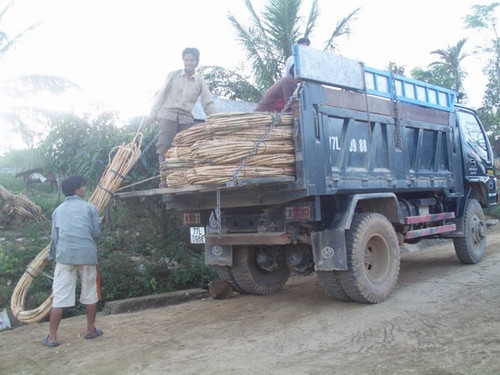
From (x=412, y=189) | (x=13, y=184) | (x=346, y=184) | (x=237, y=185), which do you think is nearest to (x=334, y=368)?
(x=237, y=185)

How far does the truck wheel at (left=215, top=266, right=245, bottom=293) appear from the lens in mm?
5816

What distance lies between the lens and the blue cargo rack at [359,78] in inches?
185

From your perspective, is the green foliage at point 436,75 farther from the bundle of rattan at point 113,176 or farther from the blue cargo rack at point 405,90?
the bundle of rattan at point 113,176

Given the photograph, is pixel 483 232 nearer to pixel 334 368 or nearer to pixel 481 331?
pixel 481 331

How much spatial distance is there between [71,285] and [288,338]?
194 cm

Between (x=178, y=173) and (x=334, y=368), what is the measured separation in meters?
2.24

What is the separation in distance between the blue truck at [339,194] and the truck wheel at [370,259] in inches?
0.4

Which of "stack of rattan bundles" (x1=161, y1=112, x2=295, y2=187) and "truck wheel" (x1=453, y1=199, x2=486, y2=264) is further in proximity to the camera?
"truck wheel" (x1=453, y1=199, x2=486, y2=264)

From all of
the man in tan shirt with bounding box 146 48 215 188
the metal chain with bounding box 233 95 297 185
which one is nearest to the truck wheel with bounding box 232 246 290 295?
the man in tan shirt with bounding box 146 48 215 188

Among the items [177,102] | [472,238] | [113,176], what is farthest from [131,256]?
[472,238]

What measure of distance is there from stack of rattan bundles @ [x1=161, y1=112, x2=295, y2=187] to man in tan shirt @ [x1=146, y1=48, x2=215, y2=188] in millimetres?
1024

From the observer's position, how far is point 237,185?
418 centimetres

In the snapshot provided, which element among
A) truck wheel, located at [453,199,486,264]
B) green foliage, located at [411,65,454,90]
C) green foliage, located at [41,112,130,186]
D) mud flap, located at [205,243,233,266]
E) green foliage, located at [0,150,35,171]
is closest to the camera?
mud flap, located at [205,243,233,266]

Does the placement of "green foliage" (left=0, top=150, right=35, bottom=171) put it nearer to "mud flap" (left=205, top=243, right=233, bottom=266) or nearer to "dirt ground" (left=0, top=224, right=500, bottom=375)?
"mud flap" (left=205, top=243, right=233, bottom=266)
